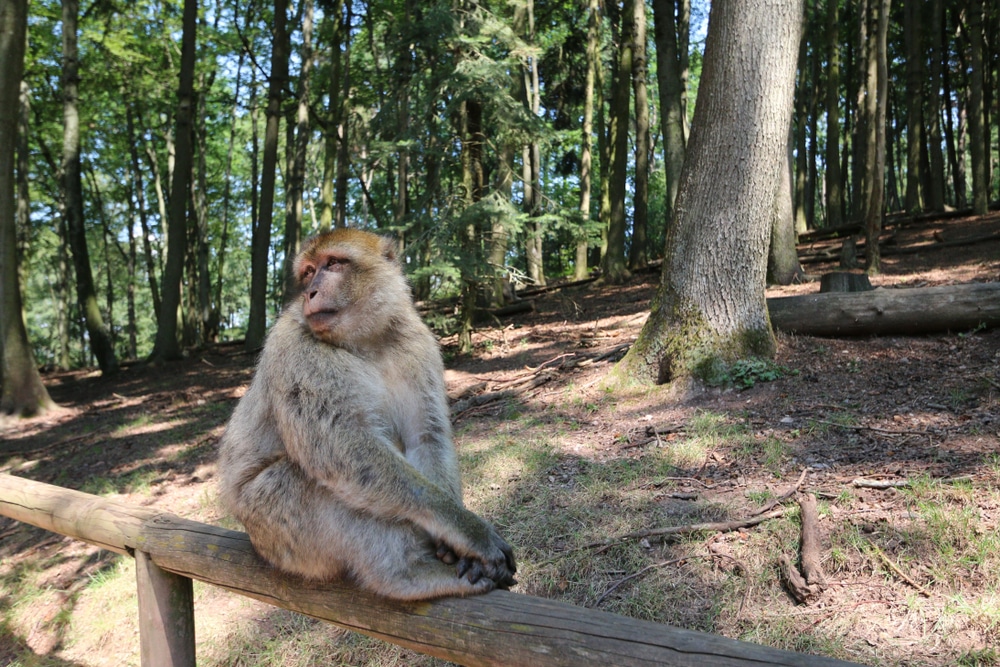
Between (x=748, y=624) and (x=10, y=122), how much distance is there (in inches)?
456

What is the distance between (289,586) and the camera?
2.70 metres

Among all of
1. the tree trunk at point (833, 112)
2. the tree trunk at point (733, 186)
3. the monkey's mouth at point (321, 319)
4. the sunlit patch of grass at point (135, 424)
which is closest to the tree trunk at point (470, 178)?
the tree trunk at point (733, 186)

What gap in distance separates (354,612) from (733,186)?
5128 millimetres

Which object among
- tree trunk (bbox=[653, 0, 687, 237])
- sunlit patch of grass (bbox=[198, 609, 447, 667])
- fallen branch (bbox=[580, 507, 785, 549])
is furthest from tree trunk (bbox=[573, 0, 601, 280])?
sunlit patch of grass (bbox=[198, 609, 447, 667])

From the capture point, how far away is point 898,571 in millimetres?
3646

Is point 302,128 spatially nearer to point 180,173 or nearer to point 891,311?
point 180,173

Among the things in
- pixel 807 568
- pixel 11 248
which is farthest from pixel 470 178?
pixel 807 568

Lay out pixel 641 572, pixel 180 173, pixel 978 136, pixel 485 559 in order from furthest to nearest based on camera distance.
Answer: pixel 978 136, pixel 180 173, pixel 641 572, pixel 485 559

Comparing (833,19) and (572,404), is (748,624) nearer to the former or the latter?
(572,404)

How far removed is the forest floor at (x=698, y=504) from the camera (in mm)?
3613

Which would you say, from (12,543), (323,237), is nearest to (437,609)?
(323,237)

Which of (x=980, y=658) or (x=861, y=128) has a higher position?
(x=861, y=128)

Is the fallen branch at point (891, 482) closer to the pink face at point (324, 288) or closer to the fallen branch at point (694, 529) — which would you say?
the fallen branch at point (694, 529)

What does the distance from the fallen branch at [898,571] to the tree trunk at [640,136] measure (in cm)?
1104
